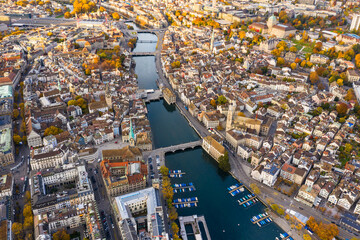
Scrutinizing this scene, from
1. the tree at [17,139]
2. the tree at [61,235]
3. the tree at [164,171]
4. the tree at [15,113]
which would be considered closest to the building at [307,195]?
the tree at [164,171]

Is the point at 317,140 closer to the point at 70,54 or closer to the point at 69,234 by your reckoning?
the point at 69,234

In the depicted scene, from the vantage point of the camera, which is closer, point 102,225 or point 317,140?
point 102,225

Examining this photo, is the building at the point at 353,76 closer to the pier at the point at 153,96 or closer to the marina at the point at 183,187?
the pier at the point at 153,96

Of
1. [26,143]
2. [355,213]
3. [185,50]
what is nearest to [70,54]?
[185,50]

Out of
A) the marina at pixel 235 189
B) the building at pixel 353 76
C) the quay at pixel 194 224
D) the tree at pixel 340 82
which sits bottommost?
the quay at pixel 194 224

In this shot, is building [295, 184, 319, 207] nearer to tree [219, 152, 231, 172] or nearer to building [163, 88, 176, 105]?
tree [219, 152, 231, 172]

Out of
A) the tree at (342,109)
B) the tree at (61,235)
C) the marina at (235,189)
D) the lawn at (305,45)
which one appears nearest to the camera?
the tree at (61,235)

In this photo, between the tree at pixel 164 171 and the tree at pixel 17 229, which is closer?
the tree at pixel 17 229
